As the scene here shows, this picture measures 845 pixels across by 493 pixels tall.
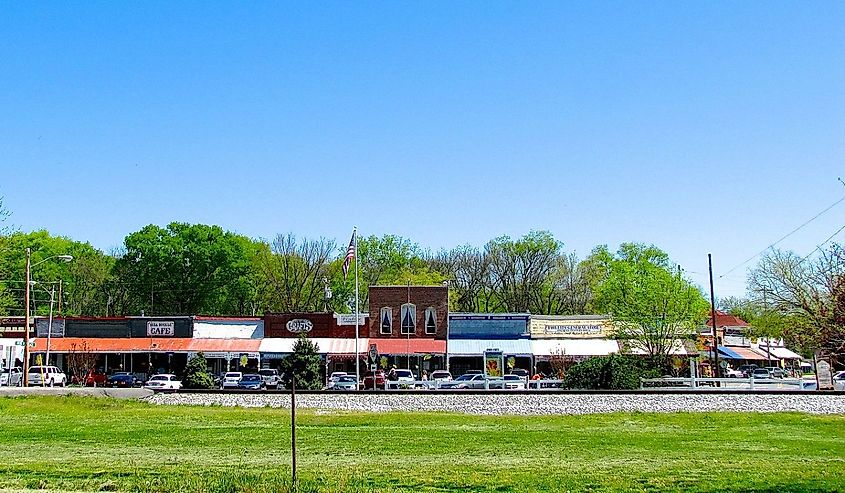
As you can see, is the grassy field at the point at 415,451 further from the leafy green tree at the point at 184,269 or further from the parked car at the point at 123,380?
the leafy green tree at the point at 184,269

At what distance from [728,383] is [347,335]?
33.4m

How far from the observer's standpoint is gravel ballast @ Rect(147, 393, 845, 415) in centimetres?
3566

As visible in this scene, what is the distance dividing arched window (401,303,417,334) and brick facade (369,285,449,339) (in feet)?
0.59

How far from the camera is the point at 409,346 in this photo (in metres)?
72.0

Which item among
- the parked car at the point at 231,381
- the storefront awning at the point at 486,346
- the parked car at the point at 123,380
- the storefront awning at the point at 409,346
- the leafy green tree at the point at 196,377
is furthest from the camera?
the storefront awning at the point at 409,346

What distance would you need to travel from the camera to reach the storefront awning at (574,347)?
69688mm

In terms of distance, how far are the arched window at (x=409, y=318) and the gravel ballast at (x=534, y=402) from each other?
3319cm

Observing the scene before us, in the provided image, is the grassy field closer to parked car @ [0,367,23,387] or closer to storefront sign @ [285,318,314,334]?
parked car @ [0,367,23,387]

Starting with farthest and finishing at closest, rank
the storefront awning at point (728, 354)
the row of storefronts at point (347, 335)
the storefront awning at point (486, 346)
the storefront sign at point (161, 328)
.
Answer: the storefront awning at point (728, 354), the storefront sign at point (161, 328), the row of storefronts at point (347, 335), the storefront awning at point (486, 346)

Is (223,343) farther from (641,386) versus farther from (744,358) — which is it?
(744,358)

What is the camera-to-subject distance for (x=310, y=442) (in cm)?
2306

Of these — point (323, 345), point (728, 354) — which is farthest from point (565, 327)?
point (323, 345)

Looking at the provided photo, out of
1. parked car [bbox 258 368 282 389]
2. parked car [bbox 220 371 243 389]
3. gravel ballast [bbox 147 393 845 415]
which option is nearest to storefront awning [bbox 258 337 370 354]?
parked car [bbox 258 368 282 389]

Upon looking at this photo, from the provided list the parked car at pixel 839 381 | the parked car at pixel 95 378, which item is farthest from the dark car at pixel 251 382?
the parked car at pixel 839 381
